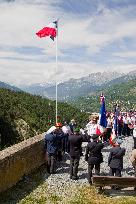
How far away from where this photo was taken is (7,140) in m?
51.6

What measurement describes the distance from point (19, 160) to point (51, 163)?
83.0 inches

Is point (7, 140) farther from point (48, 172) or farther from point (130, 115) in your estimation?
point (48, 172)

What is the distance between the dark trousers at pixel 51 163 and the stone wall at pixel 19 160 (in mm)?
611

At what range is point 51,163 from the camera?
60.1 ft

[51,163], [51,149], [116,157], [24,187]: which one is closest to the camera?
[116,157]

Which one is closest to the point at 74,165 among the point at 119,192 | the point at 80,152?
the point at 80,152

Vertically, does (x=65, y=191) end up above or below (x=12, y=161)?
below

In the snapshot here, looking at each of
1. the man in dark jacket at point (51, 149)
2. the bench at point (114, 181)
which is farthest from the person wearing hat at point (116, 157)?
the man in dark jacket at point (51, 149)

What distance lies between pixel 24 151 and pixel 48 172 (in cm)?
193

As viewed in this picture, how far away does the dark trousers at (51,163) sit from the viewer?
60.0 ft

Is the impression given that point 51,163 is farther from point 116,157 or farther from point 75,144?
point 116,157

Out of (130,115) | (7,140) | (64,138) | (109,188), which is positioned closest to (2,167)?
(109,188)

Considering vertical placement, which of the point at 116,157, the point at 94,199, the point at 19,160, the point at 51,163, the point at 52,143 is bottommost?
the point at 94,199

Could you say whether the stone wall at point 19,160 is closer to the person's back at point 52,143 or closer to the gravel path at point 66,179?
the person's back at point 52,143
